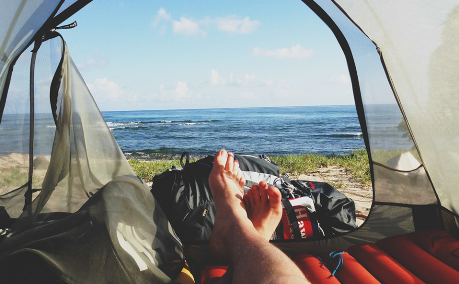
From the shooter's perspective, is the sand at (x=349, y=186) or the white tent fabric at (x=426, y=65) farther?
the sand at (x=349, y=186)

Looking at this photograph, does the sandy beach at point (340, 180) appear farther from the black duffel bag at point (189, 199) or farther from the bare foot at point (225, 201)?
the bare foot at point (225, 201)

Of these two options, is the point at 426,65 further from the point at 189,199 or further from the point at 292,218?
the point at 189,199

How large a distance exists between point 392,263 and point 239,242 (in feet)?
2.69

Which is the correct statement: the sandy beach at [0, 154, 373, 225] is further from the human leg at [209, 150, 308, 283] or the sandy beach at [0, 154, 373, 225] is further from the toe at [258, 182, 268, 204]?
the toe at [258, 182, 268, 204]

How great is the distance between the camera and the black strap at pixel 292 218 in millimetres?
2070

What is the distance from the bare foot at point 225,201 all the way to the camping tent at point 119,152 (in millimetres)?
202

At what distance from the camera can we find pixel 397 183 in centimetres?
196

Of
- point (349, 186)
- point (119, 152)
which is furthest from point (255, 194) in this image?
point (349, 186)

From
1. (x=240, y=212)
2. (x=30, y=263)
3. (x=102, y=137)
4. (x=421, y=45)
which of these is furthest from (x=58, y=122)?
(x=421, y=45)

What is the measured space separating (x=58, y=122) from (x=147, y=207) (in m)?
0.77

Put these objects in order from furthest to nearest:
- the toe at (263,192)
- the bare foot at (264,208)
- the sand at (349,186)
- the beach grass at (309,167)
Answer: the beach grass at (309,167) < the sand at (349,186) < the toe at (263,192) < the bare foot at (264,208)

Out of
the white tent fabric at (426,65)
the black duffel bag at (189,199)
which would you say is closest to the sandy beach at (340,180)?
the black duffel bag at (189,199)

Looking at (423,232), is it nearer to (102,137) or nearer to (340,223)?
(340,223)

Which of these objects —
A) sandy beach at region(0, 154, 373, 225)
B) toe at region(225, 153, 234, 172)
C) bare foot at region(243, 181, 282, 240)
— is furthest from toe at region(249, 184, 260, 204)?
sandy beach at region(0, 154, 373, 225)
